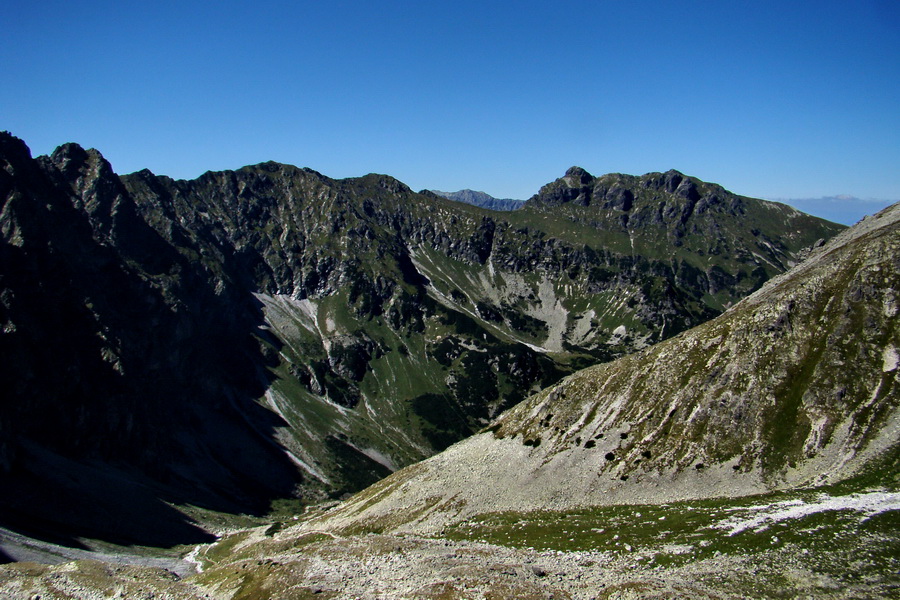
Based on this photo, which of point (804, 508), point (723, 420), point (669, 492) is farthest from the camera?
point (723, 420)

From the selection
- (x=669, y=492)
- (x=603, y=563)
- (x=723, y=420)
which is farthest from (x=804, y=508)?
(x=723, y=420)

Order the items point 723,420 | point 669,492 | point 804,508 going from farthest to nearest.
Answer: point 723,420
point 669,492
point 804,508

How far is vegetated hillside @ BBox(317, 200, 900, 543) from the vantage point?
279ft

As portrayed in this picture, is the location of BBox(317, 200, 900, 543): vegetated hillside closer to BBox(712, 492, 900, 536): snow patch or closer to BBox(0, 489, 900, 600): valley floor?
BBox(712, 492, 900, 536): snow patch

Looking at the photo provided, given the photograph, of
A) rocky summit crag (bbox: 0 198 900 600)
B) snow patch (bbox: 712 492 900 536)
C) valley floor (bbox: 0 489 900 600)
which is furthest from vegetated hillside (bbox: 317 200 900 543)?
valley floor (bbox: 0 489 900 600)

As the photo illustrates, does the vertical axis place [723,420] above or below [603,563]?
above

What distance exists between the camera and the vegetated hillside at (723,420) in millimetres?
85062

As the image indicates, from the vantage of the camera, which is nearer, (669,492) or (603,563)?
(603,563)

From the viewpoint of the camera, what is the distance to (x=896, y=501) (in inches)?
2422

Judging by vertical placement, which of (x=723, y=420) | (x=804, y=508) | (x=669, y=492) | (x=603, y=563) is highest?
(x=723, y=420)

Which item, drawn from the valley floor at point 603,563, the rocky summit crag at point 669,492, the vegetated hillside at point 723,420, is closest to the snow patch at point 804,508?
the valley floor at point 603,563

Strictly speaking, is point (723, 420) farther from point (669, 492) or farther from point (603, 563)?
point (603, 563)

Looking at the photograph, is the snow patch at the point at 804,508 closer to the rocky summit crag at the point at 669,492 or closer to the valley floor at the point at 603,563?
the valley floor at the point at 603,563

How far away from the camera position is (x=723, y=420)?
97.5 m
